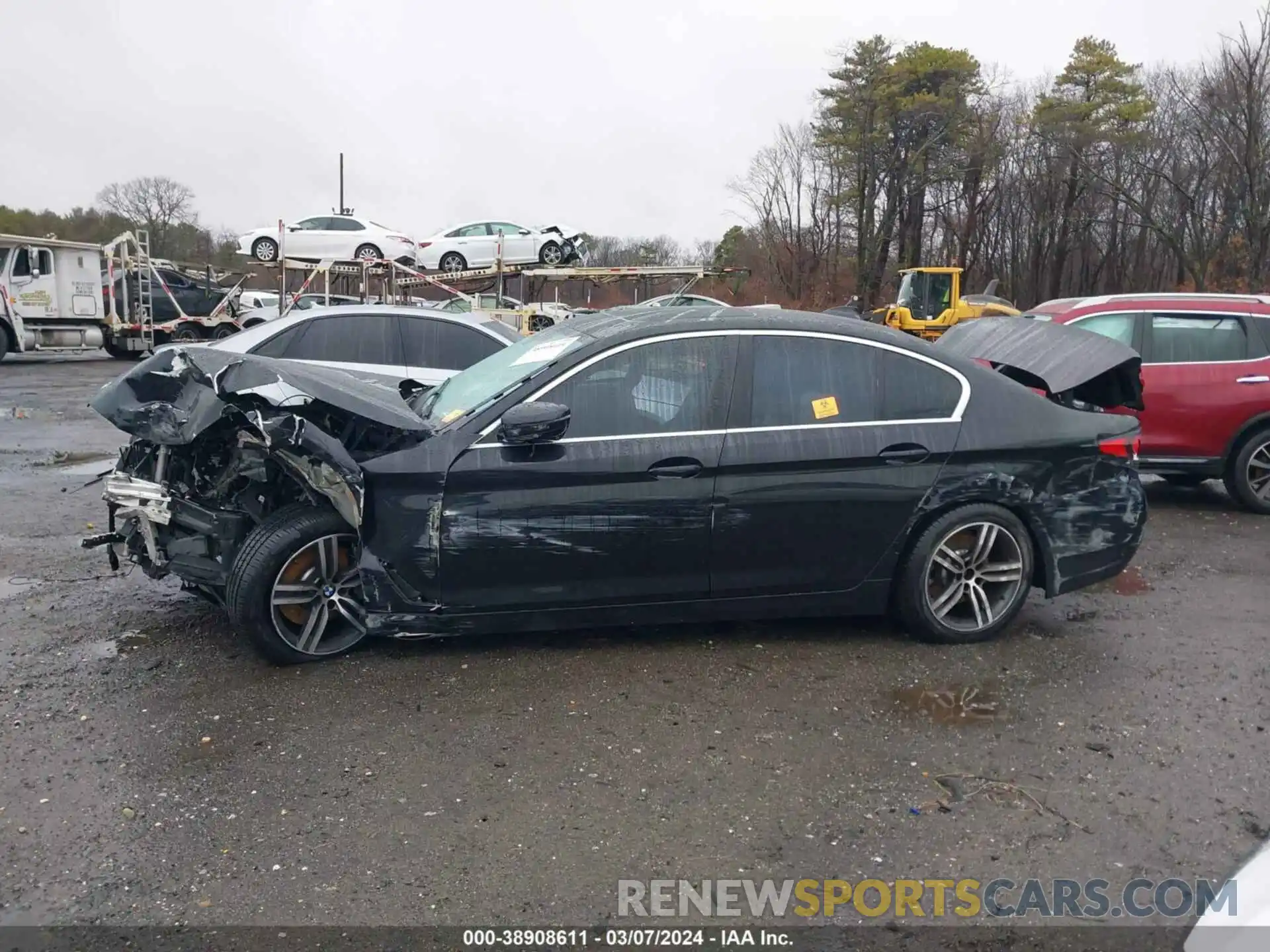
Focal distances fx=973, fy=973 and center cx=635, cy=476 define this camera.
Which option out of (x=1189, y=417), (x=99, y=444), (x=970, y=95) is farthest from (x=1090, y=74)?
A: (x=99, y=444)

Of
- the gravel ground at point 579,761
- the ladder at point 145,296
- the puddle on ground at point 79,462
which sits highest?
the ladder at point 145,296

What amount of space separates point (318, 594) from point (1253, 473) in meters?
7.62

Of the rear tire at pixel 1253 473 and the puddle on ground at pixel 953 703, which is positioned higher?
the rear tire at pixel 1253 473

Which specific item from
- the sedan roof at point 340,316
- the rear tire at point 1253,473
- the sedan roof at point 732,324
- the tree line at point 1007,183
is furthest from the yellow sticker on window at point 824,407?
the tree line at point 1007,183

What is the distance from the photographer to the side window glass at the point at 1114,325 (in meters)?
8.34

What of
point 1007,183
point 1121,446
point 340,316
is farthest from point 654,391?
point 1007,183

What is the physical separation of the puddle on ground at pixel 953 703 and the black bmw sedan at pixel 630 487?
49 centimetres

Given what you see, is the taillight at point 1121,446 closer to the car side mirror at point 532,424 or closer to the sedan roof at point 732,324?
the sedan roof at point 732,324

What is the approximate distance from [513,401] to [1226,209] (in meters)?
40.2

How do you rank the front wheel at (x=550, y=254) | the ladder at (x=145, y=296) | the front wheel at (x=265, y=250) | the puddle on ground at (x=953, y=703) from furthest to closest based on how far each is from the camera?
the front wheel at (x=550, y=254)
the ladder at (x=145, y=296)
the front wheel at (x=265, y=250)
the puddle on ground at (x=953, y=703)

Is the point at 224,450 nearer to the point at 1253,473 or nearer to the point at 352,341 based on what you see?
the point at 352,341

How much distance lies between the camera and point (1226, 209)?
36281 mm

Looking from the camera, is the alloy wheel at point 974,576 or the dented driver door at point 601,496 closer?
the dented driver door at point 601,496

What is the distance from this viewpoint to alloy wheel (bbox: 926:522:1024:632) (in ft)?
15.7
